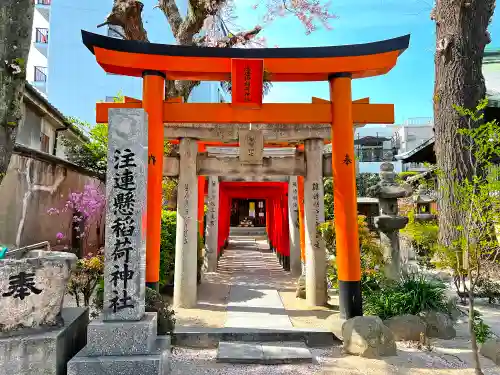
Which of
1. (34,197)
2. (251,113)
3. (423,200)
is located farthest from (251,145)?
(423,200)

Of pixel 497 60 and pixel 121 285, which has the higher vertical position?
pixel 497 60

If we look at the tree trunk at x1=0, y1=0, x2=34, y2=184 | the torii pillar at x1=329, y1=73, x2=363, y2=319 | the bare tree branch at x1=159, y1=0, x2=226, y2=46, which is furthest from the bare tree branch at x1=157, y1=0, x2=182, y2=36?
the tree trunk at x1=0, y1=0, x2=34, y2=184

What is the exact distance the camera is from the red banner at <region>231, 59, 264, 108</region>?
20.9ft

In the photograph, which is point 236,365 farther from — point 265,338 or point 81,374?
point 81,374

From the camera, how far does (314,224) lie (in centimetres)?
797

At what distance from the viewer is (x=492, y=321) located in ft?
21.7

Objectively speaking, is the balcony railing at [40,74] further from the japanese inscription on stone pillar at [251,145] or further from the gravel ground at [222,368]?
the gravel ground at [222,368]

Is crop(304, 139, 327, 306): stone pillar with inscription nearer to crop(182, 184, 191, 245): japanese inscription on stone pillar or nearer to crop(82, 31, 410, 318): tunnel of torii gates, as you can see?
crop(82, 31, 410, 318): tunnel of torii gates

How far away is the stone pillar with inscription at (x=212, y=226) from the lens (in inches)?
469

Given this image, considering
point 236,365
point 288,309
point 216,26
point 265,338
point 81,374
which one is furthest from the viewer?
point 216,26

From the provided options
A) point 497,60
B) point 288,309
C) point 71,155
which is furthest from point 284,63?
point 497,60

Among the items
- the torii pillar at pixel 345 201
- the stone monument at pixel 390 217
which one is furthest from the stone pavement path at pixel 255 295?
the stone monument at pixel 390 217

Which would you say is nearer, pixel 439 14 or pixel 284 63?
pixel 284 63

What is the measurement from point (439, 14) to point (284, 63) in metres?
6.20
